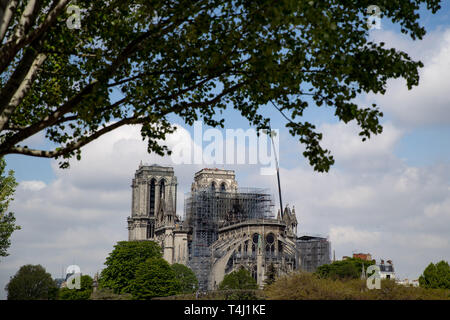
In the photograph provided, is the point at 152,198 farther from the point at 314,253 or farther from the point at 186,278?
the point at 314,253

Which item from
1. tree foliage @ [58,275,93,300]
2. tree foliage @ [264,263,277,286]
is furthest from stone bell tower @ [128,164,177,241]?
tree foliage @ [264,263,277,286]

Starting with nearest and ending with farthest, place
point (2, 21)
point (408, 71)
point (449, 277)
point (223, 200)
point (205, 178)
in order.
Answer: point (2, 21) → point (408, 71) → point (449, 277) → point (223, 200) → point (205, 178)

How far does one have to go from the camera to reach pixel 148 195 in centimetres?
17338

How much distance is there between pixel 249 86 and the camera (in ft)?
60.3

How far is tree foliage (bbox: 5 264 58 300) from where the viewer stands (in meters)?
50.4

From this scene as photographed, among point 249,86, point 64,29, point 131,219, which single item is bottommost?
point 249,86

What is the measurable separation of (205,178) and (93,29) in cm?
14651

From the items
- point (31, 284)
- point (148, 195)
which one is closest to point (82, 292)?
point (31, 284)

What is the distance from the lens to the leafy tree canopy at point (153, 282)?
7856cm

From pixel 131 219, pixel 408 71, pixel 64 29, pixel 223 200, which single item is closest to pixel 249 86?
pixel 408 71

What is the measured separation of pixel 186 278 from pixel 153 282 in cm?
4232

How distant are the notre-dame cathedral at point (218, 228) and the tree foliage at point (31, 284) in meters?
54.4

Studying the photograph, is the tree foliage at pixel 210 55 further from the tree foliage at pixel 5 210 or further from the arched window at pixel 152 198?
the arched window at pixel 152 198

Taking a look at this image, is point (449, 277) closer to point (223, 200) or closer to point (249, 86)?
point (249, 86)
